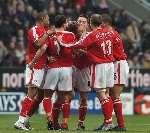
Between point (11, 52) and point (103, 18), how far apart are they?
9603 millimetres

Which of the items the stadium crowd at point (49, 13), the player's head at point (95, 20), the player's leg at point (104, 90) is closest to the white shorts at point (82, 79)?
the player's leg at point (104, 90)

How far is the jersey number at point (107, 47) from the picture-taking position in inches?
665

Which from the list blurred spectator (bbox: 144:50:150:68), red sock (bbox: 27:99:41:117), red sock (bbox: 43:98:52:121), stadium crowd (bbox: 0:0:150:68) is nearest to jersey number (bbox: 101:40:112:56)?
red sock (bbox: 43:98:52:121)

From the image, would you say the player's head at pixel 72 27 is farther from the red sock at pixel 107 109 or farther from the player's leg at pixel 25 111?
the red sock at pixel 107 109

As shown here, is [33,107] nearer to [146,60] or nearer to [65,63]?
[65,63]

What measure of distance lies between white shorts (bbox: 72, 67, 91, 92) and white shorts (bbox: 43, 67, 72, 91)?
2.05 feet

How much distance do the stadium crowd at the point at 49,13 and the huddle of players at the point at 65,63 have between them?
29.1 feet

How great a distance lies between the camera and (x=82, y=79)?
17531 mm

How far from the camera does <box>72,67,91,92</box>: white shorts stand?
17531 millimetres

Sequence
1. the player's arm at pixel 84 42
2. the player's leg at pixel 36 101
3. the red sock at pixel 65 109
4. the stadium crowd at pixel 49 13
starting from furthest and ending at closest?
the stadium crowd at pixel 49 13 < the player's leg at pixel 36 101 < the red sock at pixel 65 109 < the player's arm at pixel 84 42

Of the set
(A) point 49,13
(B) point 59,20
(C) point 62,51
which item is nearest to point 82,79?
(C) point 62,51

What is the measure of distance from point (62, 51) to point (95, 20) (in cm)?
94

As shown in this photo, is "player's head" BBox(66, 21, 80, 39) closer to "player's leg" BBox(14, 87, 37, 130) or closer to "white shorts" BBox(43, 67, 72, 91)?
"white shorts" BBox(43, 67, 72, 91)

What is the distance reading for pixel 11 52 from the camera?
26609 mm
